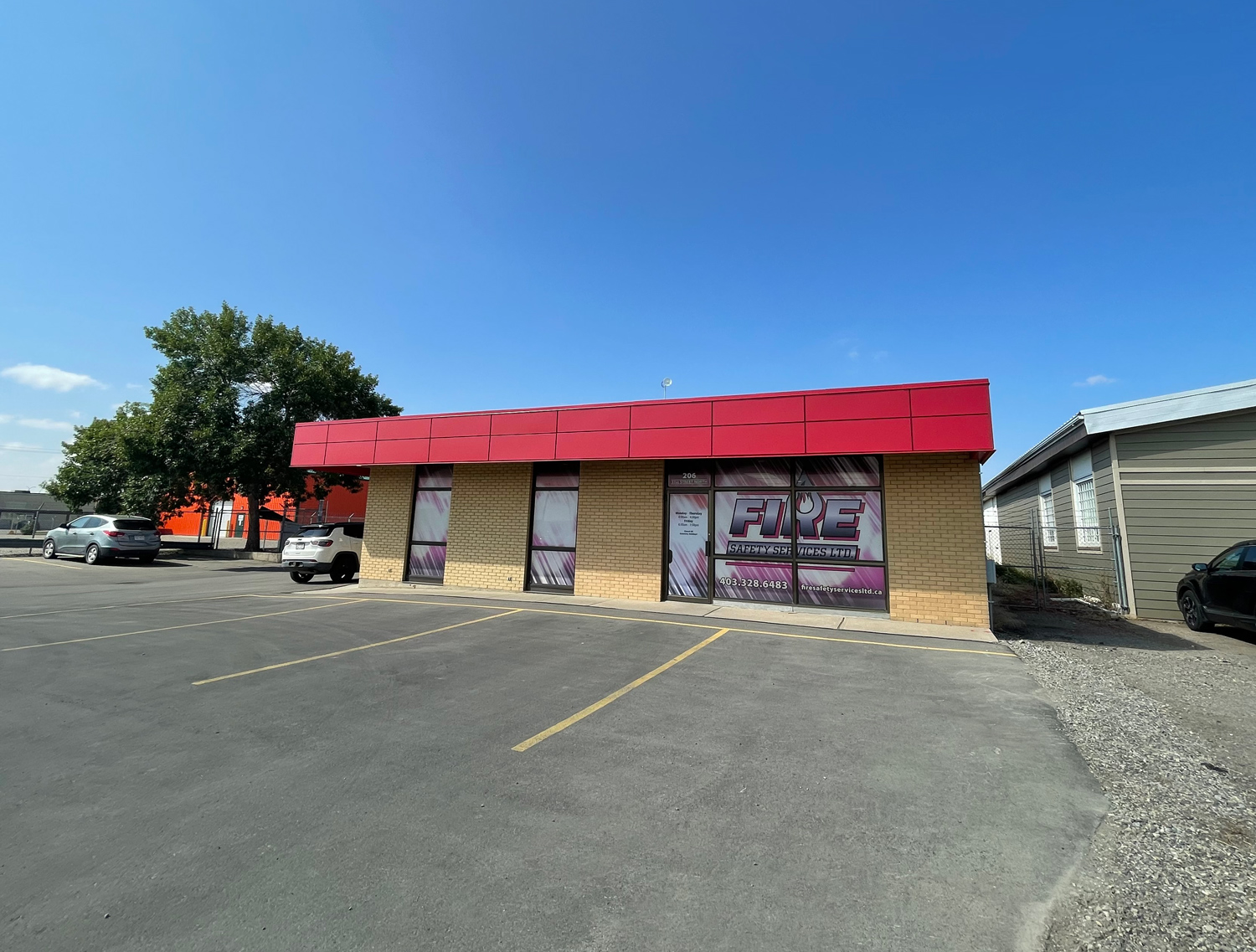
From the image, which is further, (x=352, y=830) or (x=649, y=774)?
(x=649, y=774)

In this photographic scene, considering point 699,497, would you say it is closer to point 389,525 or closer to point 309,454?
point 389,525

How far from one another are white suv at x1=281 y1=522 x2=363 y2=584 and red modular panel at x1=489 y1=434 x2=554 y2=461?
291 inches

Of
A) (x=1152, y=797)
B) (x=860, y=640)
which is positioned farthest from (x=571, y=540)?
(x=1152, y=797)

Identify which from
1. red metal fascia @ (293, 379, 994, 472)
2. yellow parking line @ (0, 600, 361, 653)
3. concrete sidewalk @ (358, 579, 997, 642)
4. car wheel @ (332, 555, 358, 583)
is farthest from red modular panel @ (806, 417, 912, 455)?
car wheel @ (332, 555, 358, 583)

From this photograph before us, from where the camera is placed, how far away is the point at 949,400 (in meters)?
9.48

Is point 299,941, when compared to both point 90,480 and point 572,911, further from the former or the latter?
point 90,480

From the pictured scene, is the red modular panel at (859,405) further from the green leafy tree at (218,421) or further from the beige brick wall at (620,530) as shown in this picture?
the green leafy tree at (218,421)

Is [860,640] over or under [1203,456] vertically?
under

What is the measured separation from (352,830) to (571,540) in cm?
1056

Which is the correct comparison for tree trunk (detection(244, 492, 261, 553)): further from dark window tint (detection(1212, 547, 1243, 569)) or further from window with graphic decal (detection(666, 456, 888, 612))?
dark window tint (detection(1212, 547, 1243, 569))

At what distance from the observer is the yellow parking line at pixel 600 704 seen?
4.56 m

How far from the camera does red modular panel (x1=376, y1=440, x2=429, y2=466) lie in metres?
14.1

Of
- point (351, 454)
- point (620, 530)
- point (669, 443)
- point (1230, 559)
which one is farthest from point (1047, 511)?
point (351, 454)

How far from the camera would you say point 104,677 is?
20.6ft
